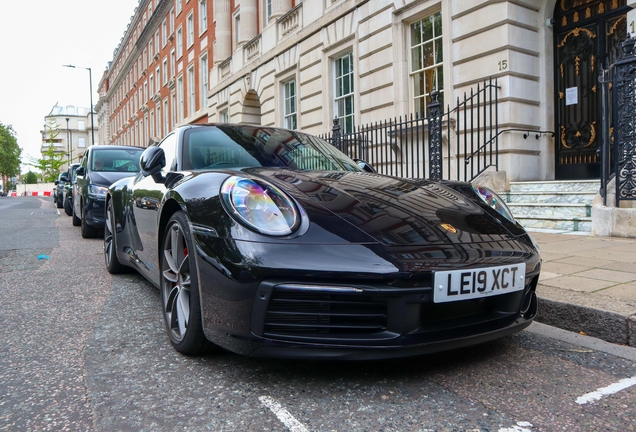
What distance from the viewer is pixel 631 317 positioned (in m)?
2.77

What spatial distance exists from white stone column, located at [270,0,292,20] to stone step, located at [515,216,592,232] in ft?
39.5

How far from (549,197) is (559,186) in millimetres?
378

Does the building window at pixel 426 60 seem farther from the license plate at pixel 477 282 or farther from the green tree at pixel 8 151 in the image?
the green tree at pixel 8 151

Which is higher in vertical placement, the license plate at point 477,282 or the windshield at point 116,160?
the windshield at point 116,160

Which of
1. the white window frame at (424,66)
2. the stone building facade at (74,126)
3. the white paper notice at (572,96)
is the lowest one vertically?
the white paper notice at (572,96)

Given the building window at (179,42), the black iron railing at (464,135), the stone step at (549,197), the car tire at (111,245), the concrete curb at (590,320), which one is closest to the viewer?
the concrete curb at (590,320)

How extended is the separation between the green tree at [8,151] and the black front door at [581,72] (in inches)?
3725

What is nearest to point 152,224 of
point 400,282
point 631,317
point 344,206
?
point 344,206

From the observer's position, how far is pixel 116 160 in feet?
30.8

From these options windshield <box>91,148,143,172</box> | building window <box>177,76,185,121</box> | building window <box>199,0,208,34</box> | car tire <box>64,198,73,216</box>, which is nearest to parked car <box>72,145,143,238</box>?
windshield <box>91,148,143,172</box>

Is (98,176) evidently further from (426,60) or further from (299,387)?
(299,387)

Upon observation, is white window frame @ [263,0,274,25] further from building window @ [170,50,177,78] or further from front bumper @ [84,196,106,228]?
building window @ [170,50,177,78]

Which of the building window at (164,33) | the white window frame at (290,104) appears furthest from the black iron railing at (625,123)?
the building window at (164,33)

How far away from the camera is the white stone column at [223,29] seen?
71.2 feet
